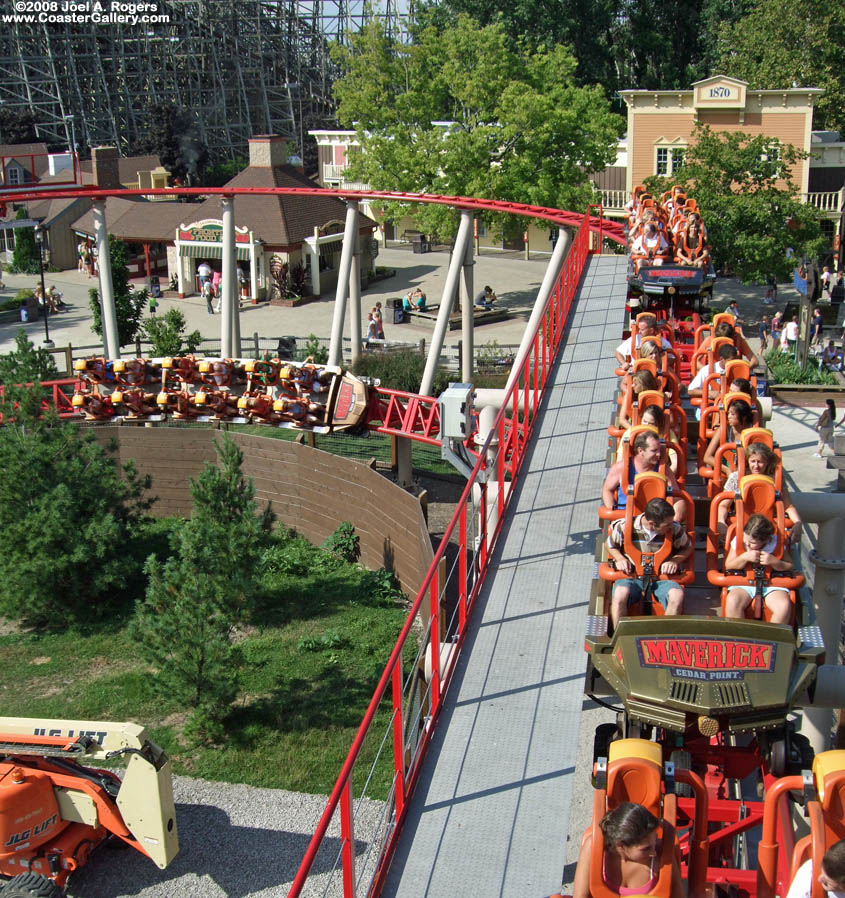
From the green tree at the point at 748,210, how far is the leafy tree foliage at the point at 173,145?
44.3 m

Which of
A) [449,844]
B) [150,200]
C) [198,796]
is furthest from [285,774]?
[150,200]

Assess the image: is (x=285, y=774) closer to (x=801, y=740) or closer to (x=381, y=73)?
(x=801, y=740)

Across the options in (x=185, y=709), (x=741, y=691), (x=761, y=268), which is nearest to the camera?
(x=741, y=691)

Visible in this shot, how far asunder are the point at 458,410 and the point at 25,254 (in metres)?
40.0

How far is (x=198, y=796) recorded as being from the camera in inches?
529

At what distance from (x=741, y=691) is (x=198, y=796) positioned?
28.6ft

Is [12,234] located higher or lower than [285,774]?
higher

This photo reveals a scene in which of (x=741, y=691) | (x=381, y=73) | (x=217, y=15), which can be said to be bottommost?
(x=741, y=691)

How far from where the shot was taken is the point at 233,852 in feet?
40.8

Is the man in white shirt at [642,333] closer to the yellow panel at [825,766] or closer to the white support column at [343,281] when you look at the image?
the yellow panel at [825,766]

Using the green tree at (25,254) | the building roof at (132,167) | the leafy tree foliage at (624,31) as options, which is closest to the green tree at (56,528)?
the green tree at (25,254)

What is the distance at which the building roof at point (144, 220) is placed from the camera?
45.2 meters

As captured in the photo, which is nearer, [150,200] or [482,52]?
[482,52]

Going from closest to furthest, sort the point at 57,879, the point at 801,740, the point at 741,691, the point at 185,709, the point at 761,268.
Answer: the point at 741,691, the point at 801,740, the point at 57,879, the point at 185,709, the point at 761,268
